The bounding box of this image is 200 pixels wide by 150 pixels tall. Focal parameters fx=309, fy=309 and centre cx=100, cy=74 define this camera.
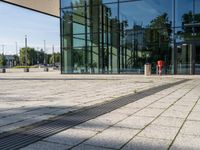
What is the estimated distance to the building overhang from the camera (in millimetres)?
31297

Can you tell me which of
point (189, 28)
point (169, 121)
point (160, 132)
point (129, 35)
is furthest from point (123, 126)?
point (129, 35)

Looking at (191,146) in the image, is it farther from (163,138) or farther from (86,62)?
(86,62)

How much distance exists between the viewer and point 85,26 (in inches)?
1270

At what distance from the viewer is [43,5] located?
3416 cm

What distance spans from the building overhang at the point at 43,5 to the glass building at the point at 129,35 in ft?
6.70

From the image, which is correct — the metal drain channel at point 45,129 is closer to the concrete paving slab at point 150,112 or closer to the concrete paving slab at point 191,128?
the concrete paving slab at point 150,112

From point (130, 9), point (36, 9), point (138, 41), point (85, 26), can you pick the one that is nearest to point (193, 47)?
point (138, 41)

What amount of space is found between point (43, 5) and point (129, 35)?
35.3ft

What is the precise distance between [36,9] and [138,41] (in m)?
12.0

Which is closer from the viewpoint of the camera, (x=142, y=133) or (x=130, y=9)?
(x=142, y=133)

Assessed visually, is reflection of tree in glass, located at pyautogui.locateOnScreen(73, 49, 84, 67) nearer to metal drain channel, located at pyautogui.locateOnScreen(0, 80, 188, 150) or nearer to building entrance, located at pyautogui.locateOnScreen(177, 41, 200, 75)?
building entrance, located at pyautogui.locateOnScreen(177, 41, 200, 75)

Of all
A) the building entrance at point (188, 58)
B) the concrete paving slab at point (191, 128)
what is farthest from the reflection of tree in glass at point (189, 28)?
the concrete paving slab at point (191, 128)

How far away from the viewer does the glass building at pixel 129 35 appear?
2753cm

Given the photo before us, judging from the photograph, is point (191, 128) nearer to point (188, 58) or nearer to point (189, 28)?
point (188, 58)
